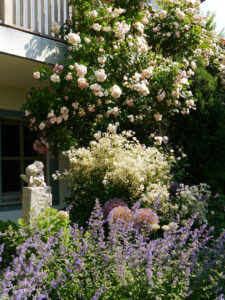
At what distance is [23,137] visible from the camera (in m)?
6.70

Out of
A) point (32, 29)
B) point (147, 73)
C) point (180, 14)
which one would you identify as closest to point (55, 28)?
point (32, 29)

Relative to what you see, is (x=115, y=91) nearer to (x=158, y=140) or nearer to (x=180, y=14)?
(x=158, y=140)

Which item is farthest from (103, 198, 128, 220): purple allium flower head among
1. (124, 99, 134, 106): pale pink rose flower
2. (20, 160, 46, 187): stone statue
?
(124, 99, 134, 106): pale pink rose flower

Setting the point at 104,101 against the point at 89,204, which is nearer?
the point at 89,204

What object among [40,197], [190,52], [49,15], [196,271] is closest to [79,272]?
[196,271]

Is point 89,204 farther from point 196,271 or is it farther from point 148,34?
point 148,34

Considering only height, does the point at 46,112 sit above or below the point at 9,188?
above

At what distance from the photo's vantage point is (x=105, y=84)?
511cm

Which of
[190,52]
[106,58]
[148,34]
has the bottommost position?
[106,58]

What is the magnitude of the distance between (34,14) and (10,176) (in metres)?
3.01

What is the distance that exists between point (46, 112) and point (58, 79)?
60cm

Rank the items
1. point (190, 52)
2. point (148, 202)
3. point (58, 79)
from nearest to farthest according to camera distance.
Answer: point (148, 202), point (58, 79), point (190, 52)

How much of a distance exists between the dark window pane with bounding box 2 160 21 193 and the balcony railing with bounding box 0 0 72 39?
2537 mm

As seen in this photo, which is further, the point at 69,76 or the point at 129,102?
the point at 129,102
